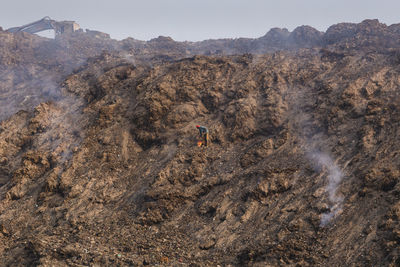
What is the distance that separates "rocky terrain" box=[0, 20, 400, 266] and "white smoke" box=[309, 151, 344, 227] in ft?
0.15

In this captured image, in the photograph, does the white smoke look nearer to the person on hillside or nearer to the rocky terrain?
the rocky terrain

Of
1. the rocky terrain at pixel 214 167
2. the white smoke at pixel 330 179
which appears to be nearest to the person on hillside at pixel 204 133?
the rocky terrain at pixel 214 167

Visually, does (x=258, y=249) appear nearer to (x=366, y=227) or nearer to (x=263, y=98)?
(x=366, y=227)

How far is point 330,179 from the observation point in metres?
9.88

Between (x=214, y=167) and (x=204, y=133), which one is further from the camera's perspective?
(x=204, y=133)

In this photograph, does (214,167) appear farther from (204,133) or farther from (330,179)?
(330,179)

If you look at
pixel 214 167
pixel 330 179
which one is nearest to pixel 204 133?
pixel 214 167

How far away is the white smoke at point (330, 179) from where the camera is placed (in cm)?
873

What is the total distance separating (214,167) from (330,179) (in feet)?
14.6

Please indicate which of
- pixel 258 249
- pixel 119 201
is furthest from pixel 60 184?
pixel 258 249

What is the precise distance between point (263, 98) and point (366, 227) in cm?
840

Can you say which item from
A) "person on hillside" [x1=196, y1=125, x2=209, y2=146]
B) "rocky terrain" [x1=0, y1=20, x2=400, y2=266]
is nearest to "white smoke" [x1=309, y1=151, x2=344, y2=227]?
"rocky terrain" [x1=0, y1=20, x2=400, y2=266]

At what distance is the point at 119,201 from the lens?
479 inches

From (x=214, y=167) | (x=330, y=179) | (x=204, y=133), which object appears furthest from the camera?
(x=204, y=133)
